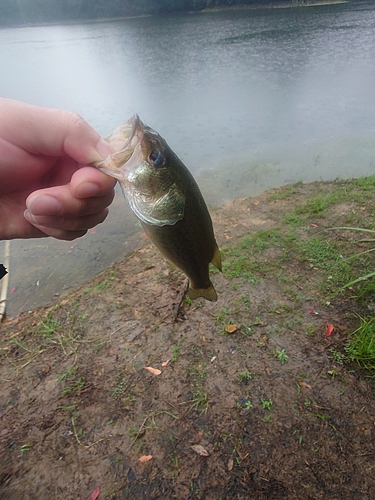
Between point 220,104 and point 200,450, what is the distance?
1001cm

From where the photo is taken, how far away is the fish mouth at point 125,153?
4.91ft

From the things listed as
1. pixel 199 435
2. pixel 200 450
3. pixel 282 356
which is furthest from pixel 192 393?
pixel 282 356

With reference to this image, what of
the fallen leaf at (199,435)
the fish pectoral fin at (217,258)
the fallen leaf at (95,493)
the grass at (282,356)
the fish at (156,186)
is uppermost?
the fish at (156,186)

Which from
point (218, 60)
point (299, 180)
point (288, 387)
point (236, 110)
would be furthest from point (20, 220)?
point (218, 60)

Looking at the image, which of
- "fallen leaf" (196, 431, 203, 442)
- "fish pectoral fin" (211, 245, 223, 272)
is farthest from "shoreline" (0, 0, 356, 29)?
"fallen leaf" (196, 431, 203, 442)

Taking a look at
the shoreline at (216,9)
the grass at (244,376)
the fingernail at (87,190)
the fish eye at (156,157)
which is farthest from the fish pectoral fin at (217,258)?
the shoreline at (216,9)

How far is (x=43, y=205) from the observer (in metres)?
1.54

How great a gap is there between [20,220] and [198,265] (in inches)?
47.2

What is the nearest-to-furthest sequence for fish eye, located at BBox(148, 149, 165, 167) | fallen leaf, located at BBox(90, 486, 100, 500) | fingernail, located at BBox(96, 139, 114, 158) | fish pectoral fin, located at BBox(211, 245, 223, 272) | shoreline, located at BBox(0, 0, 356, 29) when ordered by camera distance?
fish eye, located at BBox(148, 149, 165, 167) → fingernail, located at BBox(96, 139, 114, 158) → fish pectoral fin, located at BBox(211, 245, 223, 272) → fallen leaf, located at BBox(90, 486, 100, 500) → shoreline, located at BBox(0, 0, 356, 29)

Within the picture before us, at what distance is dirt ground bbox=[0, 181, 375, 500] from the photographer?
7.05 feet

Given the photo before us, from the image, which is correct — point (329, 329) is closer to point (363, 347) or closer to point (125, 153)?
point (363, 347)

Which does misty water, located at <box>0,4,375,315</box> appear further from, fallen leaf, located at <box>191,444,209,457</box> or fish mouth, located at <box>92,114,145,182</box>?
fish mouth, located at <box>92,114,145,182</box>

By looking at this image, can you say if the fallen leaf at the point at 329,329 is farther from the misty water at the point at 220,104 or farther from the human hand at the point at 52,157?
the misty water at the point at 220,104

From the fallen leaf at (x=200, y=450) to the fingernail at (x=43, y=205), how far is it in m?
1.89
